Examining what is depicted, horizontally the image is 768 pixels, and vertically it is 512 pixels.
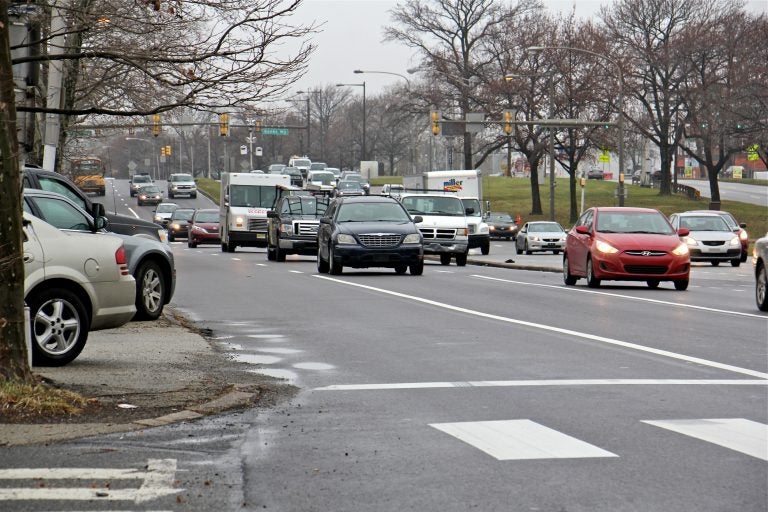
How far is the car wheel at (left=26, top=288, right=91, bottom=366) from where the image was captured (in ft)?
40.4

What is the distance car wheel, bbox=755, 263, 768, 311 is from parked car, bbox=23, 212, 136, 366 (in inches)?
404

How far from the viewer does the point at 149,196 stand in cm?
10900

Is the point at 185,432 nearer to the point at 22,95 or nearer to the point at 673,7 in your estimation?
the point at 22,95

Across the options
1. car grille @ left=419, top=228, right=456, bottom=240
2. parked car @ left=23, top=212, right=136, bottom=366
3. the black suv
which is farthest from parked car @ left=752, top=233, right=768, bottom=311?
car grille @ left=419, top=228, right=456, bottom=240

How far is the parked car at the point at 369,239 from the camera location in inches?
1170

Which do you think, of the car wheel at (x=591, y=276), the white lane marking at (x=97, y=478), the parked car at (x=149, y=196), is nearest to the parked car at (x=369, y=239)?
the car wheel at (x=591, y=276)

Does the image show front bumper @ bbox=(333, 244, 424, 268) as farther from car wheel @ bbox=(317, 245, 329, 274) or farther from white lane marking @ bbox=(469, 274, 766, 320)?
white lane marking @ bbox=(469, 274, 766, 320)

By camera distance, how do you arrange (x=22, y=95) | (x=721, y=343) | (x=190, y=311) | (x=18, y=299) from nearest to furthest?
(x=18, y=299) < (x=721, y=343) < (x=22, y=95) < (x=190, y=311)

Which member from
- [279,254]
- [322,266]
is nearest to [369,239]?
[322,266]

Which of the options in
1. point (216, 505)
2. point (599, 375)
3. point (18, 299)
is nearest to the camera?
point (216, 505)

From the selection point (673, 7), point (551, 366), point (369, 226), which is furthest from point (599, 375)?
point (673, 7)

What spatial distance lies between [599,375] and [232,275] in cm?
1998

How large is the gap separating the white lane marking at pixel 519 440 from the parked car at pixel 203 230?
163 ft

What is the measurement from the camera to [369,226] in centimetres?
3009
